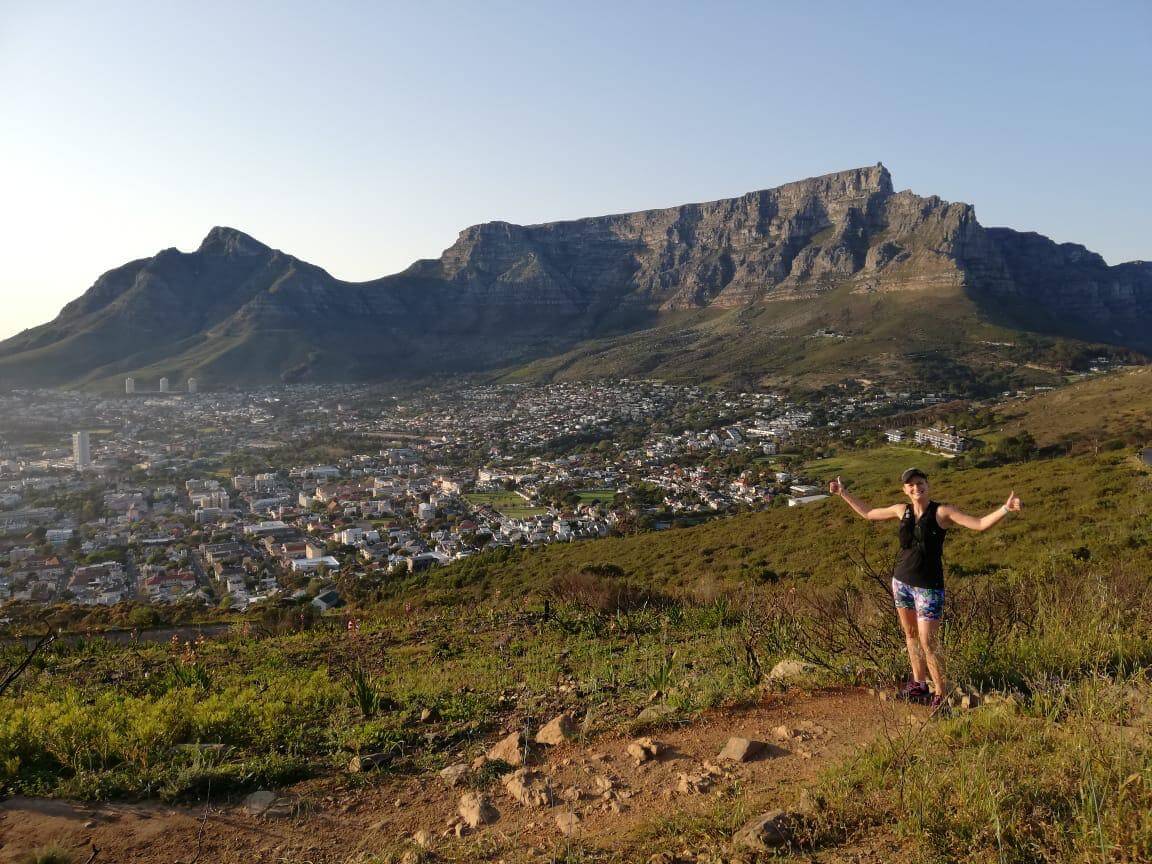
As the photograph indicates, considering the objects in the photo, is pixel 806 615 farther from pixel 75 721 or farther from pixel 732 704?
pixel 75 721

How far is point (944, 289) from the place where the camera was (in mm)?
96375

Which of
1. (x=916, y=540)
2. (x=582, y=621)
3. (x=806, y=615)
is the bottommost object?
(x=582, y=621)

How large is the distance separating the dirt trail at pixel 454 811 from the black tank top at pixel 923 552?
2.74ft

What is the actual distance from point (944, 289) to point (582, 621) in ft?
346

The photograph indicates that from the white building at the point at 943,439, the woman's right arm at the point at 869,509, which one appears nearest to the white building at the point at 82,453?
the white building at the point at 943,439

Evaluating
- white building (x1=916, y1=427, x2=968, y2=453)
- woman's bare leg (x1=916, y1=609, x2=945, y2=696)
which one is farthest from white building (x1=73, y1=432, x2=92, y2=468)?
woman's bare leg (x1=916, y1=609, x2=945, y2=696)

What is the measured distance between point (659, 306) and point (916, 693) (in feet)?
474

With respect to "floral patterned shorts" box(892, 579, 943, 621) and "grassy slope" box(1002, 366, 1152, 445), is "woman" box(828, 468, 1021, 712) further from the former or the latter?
"grassy slope" box(1002, 366, 1152, 445)

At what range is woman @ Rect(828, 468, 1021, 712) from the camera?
4250 millimetres

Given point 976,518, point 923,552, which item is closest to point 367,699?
point 923,552

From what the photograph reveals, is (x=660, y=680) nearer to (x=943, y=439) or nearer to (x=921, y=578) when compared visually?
(x=921, y=578)

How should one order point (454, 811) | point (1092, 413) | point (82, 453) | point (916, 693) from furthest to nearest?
point (82, 453), point (1092, 413), point (916, 693), point (454, 811)

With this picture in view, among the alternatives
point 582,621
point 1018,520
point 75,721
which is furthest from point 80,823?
point 1018,520

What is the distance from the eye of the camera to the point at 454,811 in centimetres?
350
